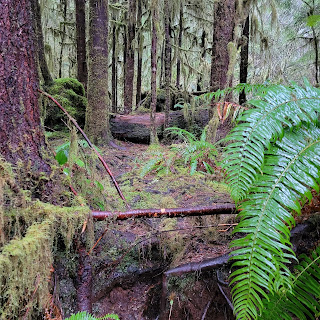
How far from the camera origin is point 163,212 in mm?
1874

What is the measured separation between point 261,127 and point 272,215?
55cm

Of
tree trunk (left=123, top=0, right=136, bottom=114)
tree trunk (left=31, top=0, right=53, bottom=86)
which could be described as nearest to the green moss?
tree trunk (left=31, top=0, right=53, bottom=86)

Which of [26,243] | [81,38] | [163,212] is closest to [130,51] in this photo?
[81,38]

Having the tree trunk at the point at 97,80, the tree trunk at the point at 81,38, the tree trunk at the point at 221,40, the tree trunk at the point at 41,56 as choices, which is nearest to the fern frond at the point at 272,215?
the tree trunk at the point at 221,40

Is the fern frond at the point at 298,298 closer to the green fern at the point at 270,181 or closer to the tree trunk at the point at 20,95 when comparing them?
the green fern at the point at 270,181

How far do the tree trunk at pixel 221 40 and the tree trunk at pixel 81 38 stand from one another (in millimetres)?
4287

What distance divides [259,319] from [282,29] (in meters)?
12.2

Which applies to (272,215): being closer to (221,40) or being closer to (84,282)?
(84,282)

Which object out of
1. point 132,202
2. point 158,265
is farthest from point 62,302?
point 132,202

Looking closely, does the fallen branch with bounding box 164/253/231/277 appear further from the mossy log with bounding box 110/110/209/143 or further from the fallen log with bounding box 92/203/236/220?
the mossy log with bounding box 110/110/209/143

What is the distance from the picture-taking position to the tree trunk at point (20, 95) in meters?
1.62

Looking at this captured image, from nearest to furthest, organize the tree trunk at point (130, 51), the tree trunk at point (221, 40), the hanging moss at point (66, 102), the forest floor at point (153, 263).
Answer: the forest floor at point (153, 263), the tree trunk at point (221, 40), the hanging moss at point (66, 102), the tree trunk at point (130, 51)

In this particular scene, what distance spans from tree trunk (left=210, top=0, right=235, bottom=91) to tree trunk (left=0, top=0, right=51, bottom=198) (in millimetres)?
3547

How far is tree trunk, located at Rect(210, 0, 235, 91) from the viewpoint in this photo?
452cm
